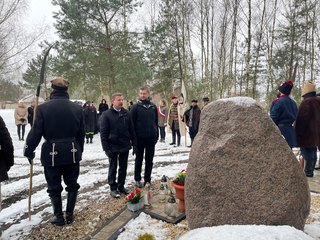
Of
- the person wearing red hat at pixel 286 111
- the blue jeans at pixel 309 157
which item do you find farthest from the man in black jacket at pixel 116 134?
the blue jeans at pixel 309 157

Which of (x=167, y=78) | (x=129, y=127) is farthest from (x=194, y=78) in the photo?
(x=129, y=127)

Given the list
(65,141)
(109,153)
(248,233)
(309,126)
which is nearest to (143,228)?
(65,141)

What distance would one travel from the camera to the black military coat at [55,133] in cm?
402

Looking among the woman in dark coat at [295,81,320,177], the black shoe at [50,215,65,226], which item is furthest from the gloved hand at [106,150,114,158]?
the woman in dark coat at [295,81,320,177]

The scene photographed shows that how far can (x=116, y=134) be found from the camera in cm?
521

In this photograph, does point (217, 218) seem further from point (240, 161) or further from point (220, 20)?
point (220, 20)

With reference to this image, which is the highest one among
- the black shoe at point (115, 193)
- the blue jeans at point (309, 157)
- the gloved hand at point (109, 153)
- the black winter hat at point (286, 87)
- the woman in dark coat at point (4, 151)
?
the black winter hat at point (286, 87)

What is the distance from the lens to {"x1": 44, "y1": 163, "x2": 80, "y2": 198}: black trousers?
162 inches

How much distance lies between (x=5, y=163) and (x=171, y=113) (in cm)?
819

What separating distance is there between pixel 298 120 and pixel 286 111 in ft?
1.34

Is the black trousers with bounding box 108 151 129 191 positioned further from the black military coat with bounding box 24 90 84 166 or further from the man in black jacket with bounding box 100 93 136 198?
the black military coat with bounding box 24 90 84 166

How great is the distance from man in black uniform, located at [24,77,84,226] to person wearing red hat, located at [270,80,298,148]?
3741 mm

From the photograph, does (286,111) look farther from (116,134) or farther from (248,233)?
(248,233)

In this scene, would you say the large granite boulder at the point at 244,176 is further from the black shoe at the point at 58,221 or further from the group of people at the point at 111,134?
the black shoe at the point at 58,221
